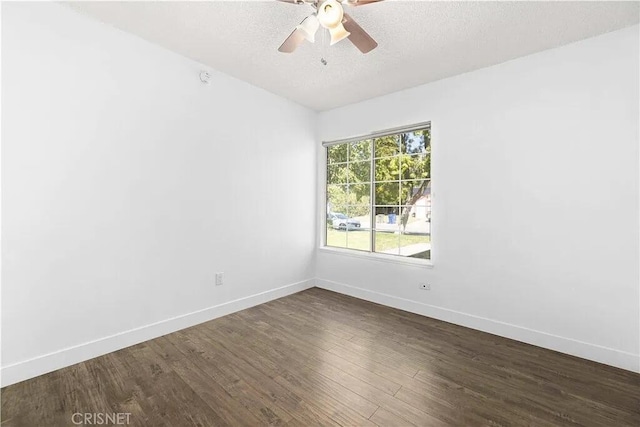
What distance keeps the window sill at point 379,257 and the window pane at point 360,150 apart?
1312 millimetres

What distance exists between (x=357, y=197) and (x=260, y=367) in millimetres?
2525

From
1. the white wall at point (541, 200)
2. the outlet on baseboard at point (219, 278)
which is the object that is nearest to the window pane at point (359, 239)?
the white wall at point (541, 200)

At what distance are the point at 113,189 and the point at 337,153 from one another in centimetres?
284

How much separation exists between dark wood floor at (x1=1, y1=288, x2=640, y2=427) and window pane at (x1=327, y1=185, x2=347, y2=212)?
6.39ft

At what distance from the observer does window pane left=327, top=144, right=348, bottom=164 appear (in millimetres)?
4141

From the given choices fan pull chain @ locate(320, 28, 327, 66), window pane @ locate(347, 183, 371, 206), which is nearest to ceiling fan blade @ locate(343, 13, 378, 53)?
fan pull chain @ locate(320, 28, 327, 66)

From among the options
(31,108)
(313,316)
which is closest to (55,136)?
(31,108)

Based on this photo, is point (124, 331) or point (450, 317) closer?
point (124, 331)

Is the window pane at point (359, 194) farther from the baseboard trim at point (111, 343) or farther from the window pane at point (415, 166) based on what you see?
the baseboard trim at point (111, 343)

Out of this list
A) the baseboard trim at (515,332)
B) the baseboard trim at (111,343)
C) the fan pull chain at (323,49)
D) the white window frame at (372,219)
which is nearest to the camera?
the baseboard trim at (111,343)

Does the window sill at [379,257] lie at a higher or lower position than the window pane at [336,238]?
lower

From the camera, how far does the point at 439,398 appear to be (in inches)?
71.0

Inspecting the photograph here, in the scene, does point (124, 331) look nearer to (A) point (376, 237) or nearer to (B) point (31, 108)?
(B) point (31, 108)

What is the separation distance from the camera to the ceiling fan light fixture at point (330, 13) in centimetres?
166
